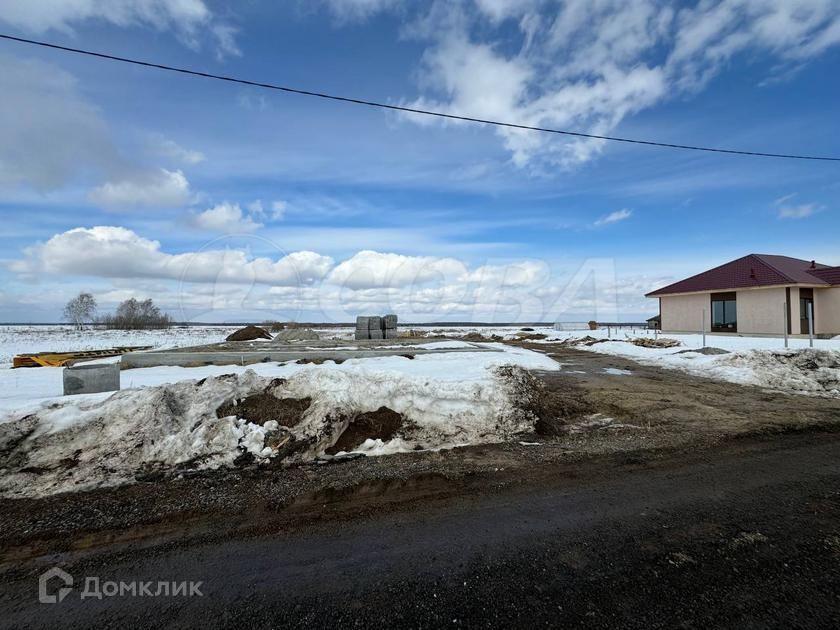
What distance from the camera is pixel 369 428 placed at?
6051mm

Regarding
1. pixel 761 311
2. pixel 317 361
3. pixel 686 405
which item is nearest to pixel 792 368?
pixel 686 405

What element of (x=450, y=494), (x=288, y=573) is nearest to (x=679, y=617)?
(x=450, y=494)

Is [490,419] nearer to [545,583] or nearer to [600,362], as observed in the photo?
[545,583]

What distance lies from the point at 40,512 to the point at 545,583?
4379 millimetres

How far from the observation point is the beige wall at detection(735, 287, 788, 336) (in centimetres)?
2459

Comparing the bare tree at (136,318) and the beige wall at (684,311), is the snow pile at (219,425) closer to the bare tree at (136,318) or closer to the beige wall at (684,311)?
the beige wall at (684,311)

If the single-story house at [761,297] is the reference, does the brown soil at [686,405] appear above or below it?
below

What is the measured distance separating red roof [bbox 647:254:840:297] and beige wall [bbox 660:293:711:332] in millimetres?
727

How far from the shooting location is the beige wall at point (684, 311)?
29602 millimetres

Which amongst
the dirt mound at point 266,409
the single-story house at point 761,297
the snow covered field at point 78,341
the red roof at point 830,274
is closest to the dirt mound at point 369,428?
the dirt mound at point 266,409

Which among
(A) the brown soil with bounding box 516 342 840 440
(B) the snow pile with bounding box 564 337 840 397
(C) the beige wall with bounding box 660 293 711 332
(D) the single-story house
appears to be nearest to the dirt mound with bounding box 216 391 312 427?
(A) the brown soil with bounding box 516 342 840 440

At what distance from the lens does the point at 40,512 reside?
146 inches

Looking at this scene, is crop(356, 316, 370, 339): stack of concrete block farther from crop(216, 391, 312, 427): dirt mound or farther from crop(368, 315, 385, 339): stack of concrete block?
crop(216, 391, 312, 427): dirt mound

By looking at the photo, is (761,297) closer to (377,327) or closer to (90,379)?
(377,327)
